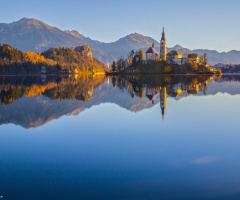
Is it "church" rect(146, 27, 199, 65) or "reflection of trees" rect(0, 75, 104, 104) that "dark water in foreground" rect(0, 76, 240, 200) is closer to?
"reflection of trees" rect(0, 75, 104, 104)

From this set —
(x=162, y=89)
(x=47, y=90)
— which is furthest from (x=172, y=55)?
(x=47, y=90)

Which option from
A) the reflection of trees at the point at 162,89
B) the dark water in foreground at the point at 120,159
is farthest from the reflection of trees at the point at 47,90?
the dark water in foreground at the point at 120,159

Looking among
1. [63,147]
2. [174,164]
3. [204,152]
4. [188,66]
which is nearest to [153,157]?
[174,164]

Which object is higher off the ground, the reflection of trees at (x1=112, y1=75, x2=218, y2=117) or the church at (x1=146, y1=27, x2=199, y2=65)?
the church at (x1=146, y1=27, x2=199, y2=65)

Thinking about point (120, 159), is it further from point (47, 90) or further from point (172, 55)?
point (172, 55)

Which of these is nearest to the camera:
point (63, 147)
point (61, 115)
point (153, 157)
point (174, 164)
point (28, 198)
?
point (28, 198)

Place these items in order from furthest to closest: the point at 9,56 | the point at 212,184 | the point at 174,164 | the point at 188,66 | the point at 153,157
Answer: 1. the point at 9,56
2. the point at 188,66
3. the point at 153,157
4. the point at 174,164
5. the point at 212,184

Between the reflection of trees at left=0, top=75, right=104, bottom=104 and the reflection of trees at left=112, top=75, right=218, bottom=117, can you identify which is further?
the reflection of trees at left=112, top=75, right=218, bottom=117

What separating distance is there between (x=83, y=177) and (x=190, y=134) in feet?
20.0

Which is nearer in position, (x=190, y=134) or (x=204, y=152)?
(x=204, y=152)

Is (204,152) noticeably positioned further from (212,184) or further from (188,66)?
(188,66)

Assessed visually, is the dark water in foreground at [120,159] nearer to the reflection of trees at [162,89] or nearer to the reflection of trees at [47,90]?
the reflection of trees at [162,89]

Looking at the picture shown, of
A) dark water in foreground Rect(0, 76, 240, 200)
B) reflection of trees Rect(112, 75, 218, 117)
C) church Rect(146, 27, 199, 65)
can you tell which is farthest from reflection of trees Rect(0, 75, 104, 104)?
church Rect(146, 27, 199, 65)

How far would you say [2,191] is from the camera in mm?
6227
